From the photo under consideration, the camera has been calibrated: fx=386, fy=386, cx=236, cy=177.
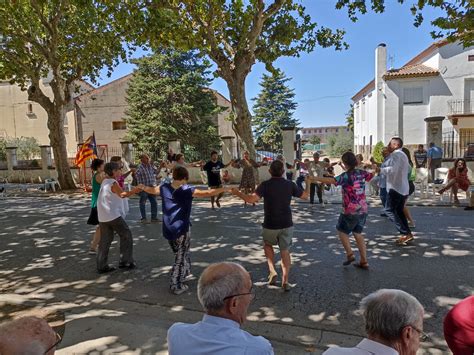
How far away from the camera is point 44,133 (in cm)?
3550

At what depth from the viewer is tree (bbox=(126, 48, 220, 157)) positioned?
2806cm

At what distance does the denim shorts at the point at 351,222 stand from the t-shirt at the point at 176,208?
7.52ft

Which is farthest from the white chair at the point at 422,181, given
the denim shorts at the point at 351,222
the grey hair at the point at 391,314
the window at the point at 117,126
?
the window at the point at 117,126

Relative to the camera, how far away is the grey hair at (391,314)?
6.14 ft

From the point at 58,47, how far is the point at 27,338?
18507 mm

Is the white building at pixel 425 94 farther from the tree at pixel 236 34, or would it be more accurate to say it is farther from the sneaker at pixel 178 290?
the sneaker at pixel 178 290

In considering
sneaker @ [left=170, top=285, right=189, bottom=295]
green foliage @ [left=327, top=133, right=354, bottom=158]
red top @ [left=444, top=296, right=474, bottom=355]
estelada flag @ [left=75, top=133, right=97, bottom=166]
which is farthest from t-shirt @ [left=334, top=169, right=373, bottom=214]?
green foliage @ [left=327, top=133, right=354, bottom=158]

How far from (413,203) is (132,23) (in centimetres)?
1084

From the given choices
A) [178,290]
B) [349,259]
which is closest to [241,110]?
[349,259]

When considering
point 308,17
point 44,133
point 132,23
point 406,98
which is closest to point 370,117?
point 406,98

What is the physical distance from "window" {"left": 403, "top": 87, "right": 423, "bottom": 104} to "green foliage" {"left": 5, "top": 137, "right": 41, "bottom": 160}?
1126 inches

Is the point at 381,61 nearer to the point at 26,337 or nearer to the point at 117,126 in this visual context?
the point at 117,126

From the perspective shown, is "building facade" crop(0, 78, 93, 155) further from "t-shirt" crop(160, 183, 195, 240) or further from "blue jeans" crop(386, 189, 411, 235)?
"blue jeans" crop(386, 189, 411, 235)

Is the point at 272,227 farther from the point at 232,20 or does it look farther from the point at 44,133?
the point at 44,133
